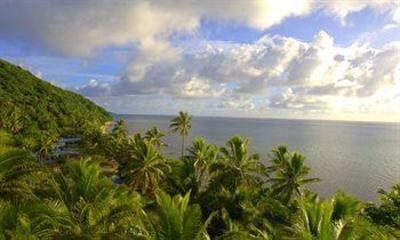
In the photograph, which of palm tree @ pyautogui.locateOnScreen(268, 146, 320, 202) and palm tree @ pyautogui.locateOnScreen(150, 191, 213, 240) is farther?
palm tree @ pyautogui.locateOnScreen(268, 146, 320, 202)

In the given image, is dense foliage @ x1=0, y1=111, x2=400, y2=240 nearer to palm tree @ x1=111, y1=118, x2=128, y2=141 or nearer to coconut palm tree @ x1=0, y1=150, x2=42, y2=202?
coconut palm tree @ x1=0, y1=150, x2=42, y2=202

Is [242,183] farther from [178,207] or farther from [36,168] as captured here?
[178,207]

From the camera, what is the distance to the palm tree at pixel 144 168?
41562 millimetres

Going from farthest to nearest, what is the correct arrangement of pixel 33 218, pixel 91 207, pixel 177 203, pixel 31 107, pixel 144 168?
pixel 31 107
pixel 144 168
pixel 91 207
pixel 33 218
pixel 177 203

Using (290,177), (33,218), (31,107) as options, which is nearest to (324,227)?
(33,218)

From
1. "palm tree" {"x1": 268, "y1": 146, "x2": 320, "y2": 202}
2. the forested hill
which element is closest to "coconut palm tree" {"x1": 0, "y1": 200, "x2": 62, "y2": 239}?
"palm tree" {"x1": 268, "y1": 146, "x2": 320, "y2": 202}

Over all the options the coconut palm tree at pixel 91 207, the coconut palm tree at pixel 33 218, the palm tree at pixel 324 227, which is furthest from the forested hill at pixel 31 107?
the palm tree at pixel 324 227

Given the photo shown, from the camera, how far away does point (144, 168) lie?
1636 inches

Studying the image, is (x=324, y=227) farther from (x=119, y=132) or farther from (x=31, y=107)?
(x=31, y=107)

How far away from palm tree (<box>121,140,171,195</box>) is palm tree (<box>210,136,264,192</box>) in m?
6.09

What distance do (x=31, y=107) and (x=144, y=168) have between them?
8377 cm

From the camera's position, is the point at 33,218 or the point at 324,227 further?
the point at 33,218

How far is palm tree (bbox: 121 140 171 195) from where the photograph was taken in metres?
41.6

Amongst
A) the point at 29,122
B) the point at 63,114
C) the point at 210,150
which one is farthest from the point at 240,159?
the point at 63,114
